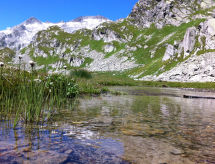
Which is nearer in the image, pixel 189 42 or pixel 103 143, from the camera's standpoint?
pixel 103 143

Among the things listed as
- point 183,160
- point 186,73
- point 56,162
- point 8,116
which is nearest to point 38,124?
point 8,116

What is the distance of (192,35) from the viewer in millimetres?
119188

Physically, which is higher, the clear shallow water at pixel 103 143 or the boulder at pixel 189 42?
the boulder at pixel 189 42

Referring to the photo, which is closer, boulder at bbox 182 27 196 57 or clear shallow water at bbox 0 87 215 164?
clear shallow water at bbox 0 87 215 164

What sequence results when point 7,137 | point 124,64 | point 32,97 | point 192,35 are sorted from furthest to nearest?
point 124,64 < point 192,35 < point 32,97 < point 7,137

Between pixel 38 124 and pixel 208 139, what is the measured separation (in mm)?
5926

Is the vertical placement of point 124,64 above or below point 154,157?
above

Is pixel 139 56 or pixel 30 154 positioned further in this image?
pixel 139 56

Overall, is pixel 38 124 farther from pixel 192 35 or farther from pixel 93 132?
pixel 192 35

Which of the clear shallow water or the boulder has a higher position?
the boulder

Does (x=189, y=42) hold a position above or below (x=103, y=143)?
above

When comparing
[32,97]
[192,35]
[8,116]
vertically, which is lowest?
[8,116]

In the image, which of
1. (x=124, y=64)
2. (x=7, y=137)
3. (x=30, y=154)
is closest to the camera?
(x=30, y=154)

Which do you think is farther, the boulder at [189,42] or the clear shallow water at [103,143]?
the boulder at [189,42]
